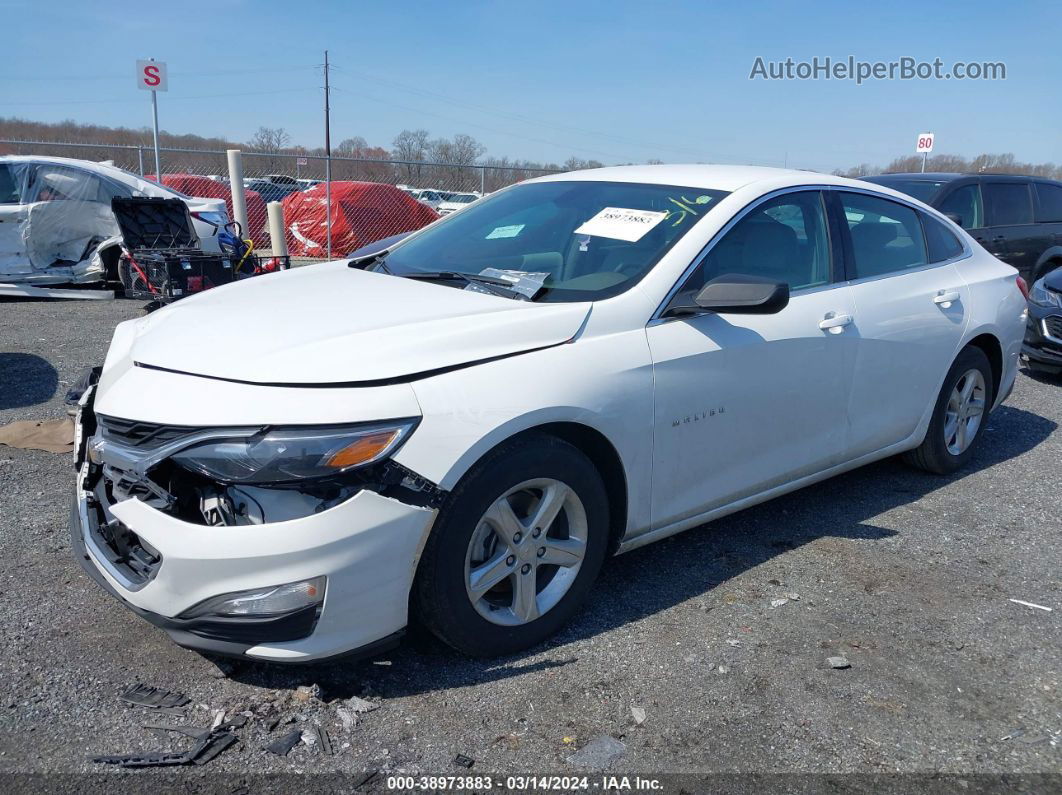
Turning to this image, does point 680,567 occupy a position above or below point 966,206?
below

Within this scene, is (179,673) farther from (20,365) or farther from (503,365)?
(20,365)

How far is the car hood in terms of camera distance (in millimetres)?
2656

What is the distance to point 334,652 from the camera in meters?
2.58

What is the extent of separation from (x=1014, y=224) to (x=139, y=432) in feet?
32.4

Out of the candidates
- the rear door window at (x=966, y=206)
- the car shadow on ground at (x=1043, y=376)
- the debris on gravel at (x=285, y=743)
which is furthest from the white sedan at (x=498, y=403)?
the rear door window at (x=966, y=206)

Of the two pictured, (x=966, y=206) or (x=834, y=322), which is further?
(x=966, y=206)

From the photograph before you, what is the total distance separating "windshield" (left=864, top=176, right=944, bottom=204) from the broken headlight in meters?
7.98

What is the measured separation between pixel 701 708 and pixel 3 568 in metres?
2.82

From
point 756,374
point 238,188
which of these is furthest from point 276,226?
point 756,374

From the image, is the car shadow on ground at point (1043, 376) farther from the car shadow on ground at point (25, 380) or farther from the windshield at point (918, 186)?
the car shadow on ground at point (25, 380)

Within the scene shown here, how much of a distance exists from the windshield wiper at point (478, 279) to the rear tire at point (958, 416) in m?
2.68

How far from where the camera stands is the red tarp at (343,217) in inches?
646

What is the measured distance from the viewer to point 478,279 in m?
3.51

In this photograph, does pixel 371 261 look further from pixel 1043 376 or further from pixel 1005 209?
pixel 1005 209
